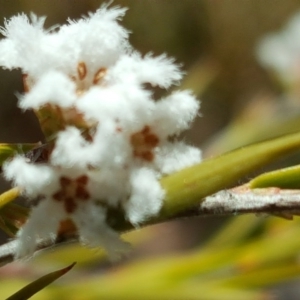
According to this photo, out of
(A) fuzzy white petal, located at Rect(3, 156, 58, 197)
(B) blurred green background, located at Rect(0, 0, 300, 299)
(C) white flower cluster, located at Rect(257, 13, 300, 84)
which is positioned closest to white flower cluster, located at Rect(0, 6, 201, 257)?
(A) fuzzy white petal, located at Rect(3, 156, 58, 197)

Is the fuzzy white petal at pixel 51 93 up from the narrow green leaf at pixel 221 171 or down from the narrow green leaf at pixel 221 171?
up

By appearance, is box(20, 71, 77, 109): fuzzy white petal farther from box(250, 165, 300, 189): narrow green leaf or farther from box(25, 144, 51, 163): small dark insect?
box(250, 165, 300, 189): narrow green leaf

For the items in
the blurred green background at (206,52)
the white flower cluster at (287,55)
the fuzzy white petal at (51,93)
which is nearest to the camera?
the fuzzy white petal at (51,93)

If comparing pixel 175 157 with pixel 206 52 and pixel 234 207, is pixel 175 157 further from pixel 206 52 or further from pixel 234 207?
pixel 206 52

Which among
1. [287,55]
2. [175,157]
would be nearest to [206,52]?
[287,55]

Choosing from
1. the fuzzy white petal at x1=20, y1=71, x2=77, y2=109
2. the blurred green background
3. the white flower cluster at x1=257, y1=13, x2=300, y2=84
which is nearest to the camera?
the fuzzy white petal at x1=20, y1=71, x2=77, y2=109

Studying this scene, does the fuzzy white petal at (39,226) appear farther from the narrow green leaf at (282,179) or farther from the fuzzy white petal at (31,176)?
the narrow green leaf at (282,179)

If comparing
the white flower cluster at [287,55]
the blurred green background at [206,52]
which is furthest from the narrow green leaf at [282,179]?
the blurred green background at [206,52]

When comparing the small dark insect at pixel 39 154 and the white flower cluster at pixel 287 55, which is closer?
the small dark insect at pixel 39 154
